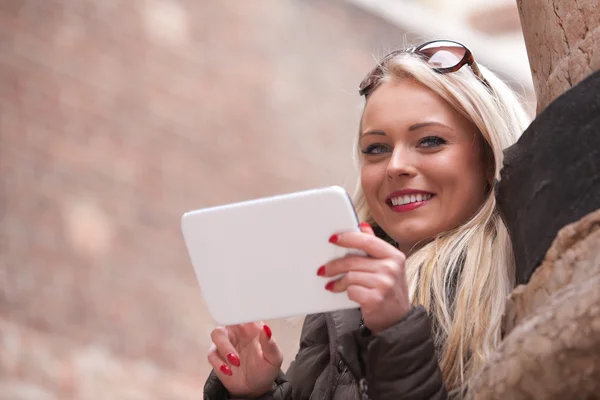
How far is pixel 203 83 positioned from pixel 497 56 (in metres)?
4.52

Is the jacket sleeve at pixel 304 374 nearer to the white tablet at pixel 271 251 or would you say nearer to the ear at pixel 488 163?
the white tablet at pixel 271 251

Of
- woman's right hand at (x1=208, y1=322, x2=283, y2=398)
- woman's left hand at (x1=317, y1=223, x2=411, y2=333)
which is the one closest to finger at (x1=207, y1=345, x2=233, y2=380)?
woman's right hand at (x1=208, y1=322, x2=283, y2=398)

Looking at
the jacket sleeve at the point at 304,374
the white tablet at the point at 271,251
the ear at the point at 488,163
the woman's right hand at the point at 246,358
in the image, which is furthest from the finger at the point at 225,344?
the ear at the point at 488,163

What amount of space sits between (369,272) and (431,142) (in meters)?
0.74

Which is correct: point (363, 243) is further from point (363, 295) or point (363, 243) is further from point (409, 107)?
point (409, 107)

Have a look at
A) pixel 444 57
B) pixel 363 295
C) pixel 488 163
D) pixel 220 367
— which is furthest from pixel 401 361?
pixel 444 57

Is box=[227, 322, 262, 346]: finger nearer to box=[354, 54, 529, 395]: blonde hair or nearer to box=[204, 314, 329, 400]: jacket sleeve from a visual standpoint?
box=[204, 314, 329, 400]: jacket sleeve

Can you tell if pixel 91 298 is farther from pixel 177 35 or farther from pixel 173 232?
pixel 177 35

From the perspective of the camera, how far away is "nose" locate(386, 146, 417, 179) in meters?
2.27

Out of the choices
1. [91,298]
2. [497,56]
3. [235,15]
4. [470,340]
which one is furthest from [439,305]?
[497,56]

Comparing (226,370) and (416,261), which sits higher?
(416,261)

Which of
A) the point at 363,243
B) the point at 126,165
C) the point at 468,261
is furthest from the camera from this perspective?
the point at 126,165

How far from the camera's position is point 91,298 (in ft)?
21.0

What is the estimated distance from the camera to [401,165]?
89.7 inches
